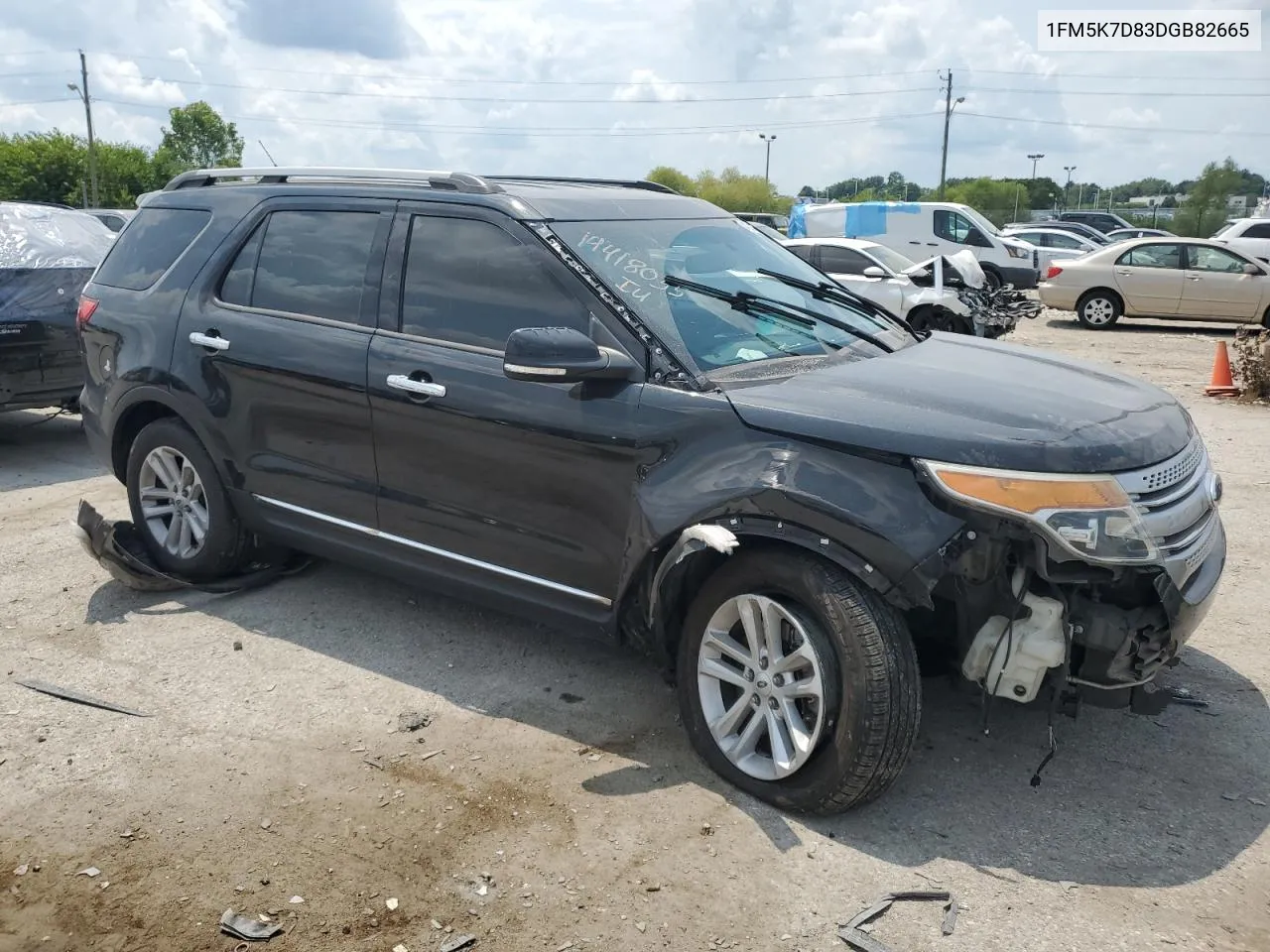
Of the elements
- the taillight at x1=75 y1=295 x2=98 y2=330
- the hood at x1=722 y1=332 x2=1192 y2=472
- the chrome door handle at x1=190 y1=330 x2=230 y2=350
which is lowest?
the hood at x1=722 y1=332 x2=1192 y2=472

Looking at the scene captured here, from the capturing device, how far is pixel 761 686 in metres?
3.50

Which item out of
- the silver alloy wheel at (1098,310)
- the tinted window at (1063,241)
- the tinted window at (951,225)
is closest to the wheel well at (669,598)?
the silver alloy wheel at (1098,310)

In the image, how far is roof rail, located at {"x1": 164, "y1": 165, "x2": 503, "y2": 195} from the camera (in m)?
4.34

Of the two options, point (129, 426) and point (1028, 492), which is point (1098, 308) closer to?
point (129, 426)

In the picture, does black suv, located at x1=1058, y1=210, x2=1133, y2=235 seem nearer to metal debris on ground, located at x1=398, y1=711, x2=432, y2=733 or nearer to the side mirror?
the side mirror

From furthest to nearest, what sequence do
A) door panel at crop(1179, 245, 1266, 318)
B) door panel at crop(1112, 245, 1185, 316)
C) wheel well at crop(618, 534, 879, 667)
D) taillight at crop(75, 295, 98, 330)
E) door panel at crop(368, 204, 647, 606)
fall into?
door panel at crop(1112, 245, 1185, 316)
door panel at crop(1179, 245, 1266, 318)
taillight at crop(75, 295, 98, 330)
door panel at crop(368, 204, 647, 606)
wheel well at crop(618, 534, 879, 667)

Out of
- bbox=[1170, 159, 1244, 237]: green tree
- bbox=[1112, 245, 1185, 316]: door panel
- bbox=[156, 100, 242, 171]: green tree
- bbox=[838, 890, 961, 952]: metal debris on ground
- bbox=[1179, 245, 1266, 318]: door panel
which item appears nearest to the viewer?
bbox=[838, 890, 961, 952]: metal debris on ground

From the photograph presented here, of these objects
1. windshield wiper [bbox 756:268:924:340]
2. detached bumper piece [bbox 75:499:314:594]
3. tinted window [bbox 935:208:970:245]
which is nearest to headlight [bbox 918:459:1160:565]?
windshield wiper [bbox 756:268:924:340]

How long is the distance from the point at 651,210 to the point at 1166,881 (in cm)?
302

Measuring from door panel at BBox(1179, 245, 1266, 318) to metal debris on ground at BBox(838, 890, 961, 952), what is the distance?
54.4 ft

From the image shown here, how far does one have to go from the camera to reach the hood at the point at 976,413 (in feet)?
10.5

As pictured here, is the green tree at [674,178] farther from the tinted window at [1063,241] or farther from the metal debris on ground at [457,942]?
the metal debris on ground at [457,942]

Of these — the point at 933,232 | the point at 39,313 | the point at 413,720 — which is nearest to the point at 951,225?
the point at 933,232

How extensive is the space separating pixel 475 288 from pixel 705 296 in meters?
0.87
